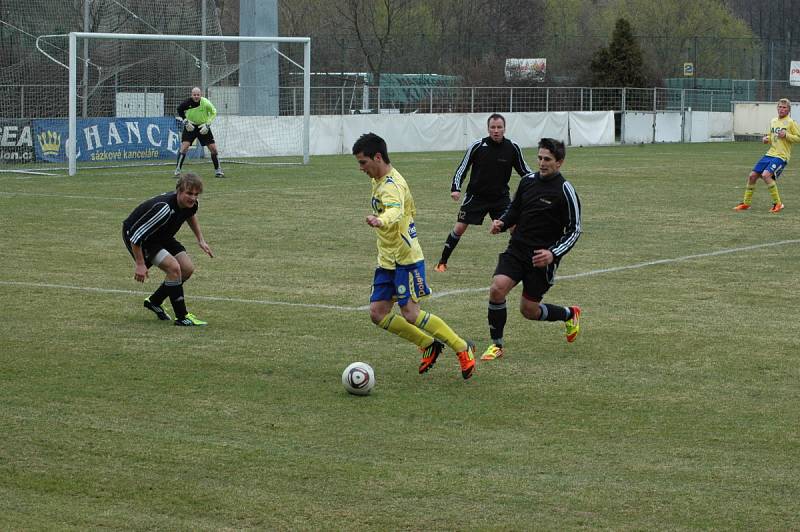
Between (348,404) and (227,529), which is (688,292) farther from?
(227,529)

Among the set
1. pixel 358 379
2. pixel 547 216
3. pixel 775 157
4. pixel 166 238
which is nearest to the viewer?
pixel 358 379

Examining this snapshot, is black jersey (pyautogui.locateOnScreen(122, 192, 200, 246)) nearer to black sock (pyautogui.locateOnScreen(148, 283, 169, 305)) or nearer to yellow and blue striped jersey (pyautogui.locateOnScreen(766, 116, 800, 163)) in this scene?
black sock (pyautogui.locateOnScreen(148, 283, 169, 305))

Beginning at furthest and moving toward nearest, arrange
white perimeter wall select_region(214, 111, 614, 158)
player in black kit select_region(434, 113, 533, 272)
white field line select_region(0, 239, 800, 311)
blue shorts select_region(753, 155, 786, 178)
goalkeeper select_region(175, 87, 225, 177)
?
white perimeter wall select_region(214, 111, 614, 158), goalkeeper select_region(175, 87, 225, 177), blue shorts select_region(753, 155, 786, 178), player in black kit select_region(434, 113, 533, 272), white field line select_region(0, 239, 800, 311)

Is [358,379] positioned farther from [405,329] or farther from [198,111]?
[198,111]

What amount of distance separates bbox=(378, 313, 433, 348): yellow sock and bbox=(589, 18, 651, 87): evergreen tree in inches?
1781

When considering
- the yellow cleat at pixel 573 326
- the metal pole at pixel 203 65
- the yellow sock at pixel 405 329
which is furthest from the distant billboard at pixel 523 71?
the yellow sock at pixel 405 329

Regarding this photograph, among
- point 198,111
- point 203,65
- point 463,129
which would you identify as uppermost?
point 203,65

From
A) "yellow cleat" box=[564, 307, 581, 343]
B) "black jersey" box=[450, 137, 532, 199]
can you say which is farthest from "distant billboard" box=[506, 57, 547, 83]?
"yellow cleat" box=[564, 307, 581, 343]

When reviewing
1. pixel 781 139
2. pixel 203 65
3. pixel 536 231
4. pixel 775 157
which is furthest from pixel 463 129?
pixel 536 231

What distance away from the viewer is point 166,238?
1036 cm

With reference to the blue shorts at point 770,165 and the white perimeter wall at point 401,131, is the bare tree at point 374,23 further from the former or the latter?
the blue shorts at point 770,165

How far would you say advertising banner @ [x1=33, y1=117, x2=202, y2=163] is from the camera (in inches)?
1179

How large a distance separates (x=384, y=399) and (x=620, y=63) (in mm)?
46082

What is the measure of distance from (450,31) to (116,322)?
5280 cm
